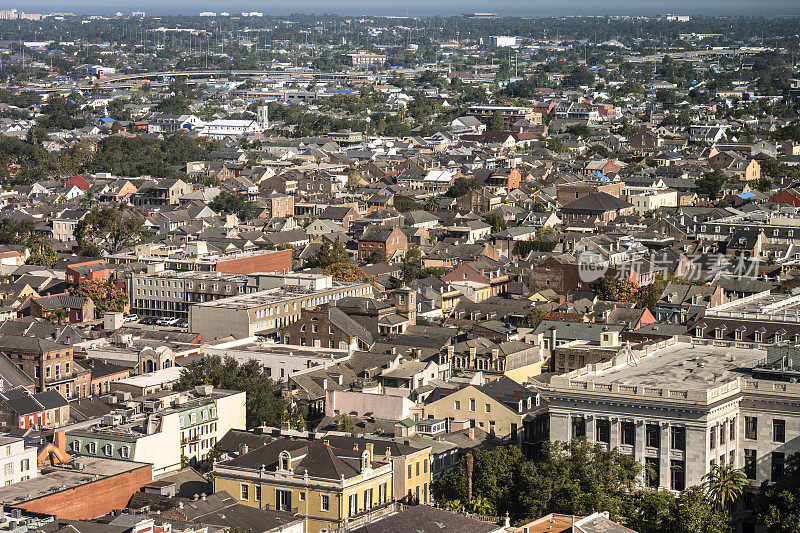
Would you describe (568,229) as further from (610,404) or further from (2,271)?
(610,404)

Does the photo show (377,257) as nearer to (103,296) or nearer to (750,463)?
(103,296)

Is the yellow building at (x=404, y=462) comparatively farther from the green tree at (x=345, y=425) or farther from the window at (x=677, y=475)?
the window at (x=677, y=475)

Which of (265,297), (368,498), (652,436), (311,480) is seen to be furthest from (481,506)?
(265,297)

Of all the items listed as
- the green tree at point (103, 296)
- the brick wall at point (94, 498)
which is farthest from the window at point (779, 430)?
the green tree at point (103, 296)

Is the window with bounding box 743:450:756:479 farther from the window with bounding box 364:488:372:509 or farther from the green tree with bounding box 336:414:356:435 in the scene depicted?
the green tree with bounding box 336:414:356:435

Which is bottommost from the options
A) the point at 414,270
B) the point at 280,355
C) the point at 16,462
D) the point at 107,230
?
the point at 414,270

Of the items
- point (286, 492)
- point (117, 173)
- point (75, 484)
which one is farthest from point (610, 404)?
point (117, 173)
